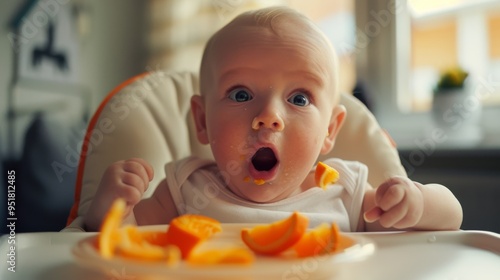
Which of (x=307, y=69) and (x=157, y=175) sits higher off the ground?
(x=307, y=69)

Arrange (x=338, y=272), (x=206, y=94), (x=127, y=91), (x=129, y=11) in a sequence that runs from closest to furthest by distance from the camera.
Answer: (x=338, y=272) < (x=206, y=94) < (x=127, y=91) < (x=129, y=11)

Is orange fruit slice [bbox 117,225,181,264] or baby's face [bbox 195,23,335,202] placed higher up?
baby's face [bbox 195,23,335,202]

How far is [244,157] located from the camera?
2.34 ft

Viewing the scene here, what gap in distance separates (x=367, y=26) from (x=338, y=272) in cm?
165

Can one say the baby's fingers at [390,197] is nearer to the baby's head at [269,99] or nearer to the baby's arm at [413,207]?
the baby's arm at [413,207]

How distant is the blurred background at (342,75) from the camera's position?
1.47 metres

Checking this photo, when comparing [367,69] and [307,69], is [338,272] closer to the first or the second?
[307,69]

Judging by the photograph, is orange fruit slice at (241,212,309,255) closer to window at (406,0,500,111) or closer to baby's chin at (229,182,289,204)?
baby's chin at (229,182,289,204)

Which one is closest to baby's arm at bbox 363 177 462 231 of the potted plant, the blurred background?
the blurred background

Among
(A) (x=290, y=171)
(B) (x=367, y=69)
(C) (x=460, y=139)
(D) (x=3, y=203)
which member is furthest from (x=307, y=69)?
(B) (x=367, y=69)

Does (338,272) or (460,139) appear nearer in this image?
(338,272)

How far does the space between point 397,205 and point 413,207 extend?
0.03 meters

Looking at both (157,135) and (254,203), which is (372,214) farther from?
(157,135)

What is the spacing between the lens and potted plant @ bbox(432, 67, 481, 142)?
1.60 m
